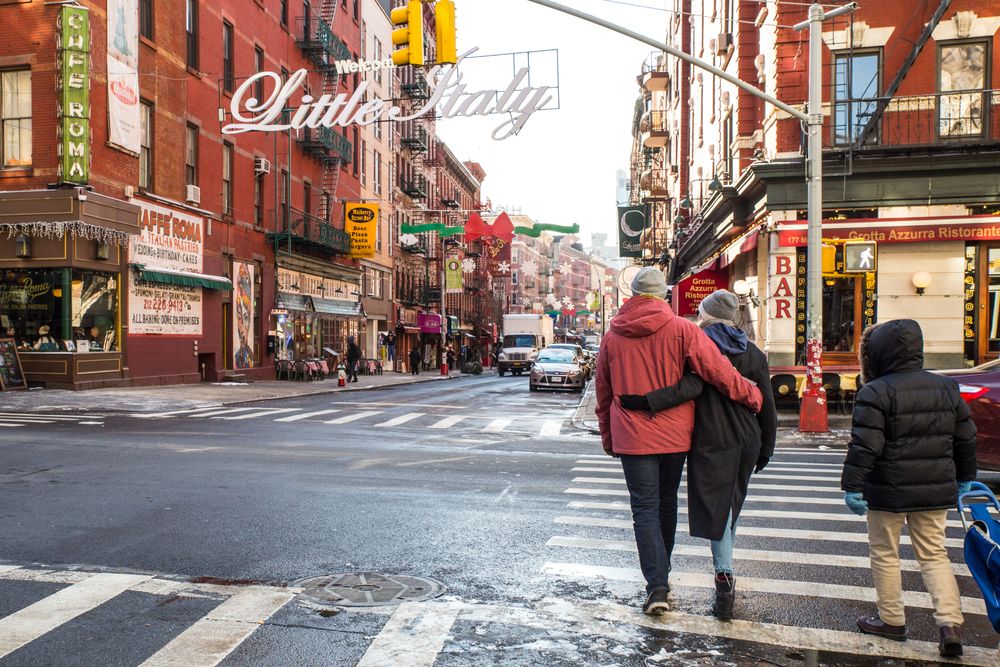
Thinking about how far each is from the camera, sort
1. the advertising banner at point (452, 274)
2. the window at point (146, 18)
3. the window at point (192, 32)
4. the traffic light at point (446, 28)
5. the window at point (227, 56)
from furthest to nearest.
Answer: the advertising banner at point (452, 274), the window at point (227, 56), the window at point (192, 32), the window at point (146, 18), the traffic light at point (446, 28)

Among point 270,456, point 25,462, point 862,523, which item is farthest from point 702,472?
point 25,462

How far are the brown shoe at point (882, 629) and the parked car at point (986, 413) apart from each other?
5.30 metres

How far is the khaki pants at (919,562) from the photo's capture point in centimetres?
444

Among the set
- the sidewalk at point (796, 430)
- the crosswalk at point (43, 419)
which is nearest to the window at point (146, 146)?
the crosswalk at point (43, 419)

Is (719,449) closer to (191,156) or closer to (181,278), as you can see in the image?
(181,278)

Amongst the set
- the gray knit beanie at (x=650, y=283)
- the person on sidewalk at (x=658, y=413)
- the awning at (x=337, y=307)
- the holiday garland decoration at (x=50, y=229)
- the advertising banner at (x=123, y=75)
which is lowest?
the person on sidewalk at (x=658, y=413)

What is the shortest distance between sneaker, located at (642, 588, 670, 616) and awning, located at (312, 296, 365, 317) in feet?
115

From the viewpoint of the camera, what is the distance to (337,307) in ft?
139

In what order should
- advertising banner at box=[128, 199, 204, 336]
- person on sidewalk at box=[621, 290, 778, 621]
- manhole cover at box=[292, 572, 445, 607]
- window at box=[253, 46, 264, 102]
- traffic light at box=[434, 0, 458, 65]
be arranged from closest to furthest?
person on sidewalk at box=[621, 290, 778, 621] < manhole cover at box=[292, 572, 445, 607] < traffic light at box=[434, 0, 458, 65] < advertising banner at box=[128, 199, 204, 336] < window at box=[253, 46, 264, 102]

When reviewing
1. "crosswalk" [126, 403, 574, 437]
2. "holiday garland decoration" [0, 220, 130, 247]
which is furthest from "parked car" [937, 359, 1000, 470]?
"holiday garland decoration" [0, 220, 130, 247]

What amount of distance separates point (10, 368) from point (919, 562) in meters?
21.6

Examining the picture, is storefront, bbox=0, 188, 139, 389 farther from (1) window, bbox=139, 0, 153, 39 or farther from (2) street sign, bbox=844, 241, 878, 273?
(2) street sign, bbox=844, 241, 878, 273

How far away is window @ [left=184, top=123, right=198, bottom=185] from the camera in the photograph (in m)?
27.7

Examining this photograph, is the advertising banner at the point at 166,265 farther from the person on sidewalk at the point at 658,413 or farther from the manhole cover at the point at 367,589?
the person on sidewalk at the point at 658,413
